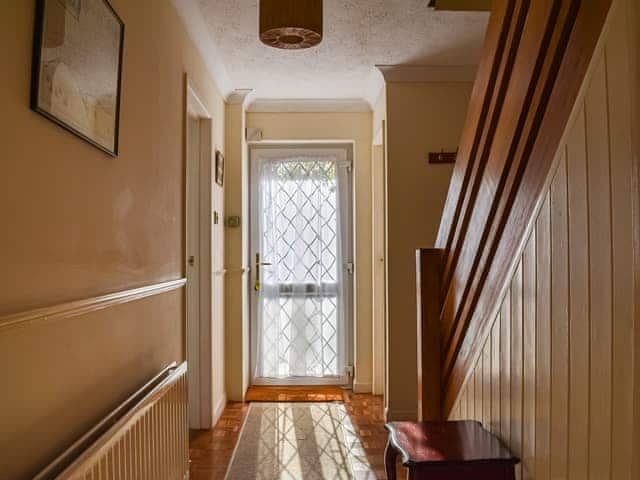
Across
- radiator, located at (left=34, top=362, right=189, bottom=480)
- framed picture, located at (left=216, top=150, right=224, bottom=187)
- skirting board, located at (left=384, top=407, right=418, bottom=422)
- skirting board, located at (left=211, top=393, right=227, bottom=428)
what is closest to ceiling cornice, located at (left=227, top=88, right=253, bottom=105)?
framed picture, located at (left=216, top=150, right=224, bottom=187)

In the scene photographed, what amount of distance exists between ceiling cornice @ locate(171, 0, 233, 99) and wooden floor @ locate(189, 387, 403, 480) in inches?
88.1

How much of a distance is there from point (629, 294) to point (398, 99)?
288 centimetres

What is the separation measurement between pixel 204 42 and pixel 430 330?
6.62 ft

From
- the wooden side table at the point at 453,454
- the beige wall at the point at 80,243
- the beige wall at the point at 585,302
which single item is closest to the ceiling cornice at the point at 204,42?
the beige wall at the point at 80,243

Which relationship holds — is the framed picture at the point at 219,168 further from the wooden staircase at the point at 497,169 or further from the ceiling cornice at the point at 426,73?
the wooden staircase at the point at 497,169

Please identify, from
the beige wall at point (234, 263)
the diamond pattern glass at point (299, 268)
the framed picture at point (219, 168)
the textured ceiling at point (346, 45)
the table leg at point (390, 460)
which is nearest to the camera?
the table leg at point (390, 460)

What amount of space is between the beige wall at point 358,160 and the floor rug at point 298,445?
54 cm

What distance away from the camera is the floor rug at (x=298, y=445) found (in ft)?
9.30

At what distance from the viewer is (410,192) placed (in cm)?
368

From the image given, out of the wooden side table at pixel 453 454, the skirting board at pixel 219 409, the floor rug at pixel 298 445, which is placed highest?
the wooden side table at pixel 453 454

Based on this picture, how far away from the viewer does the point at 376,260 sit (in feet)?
14.3

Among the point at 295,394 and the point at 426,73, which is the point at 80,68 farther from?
the point at 295,394

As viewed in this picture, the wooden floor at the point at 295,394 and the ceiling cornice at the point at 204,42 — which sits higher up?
the ceiling cornice at the point at 204,42

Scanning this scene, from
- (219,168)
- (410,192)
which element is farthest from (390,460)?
(219,168)
